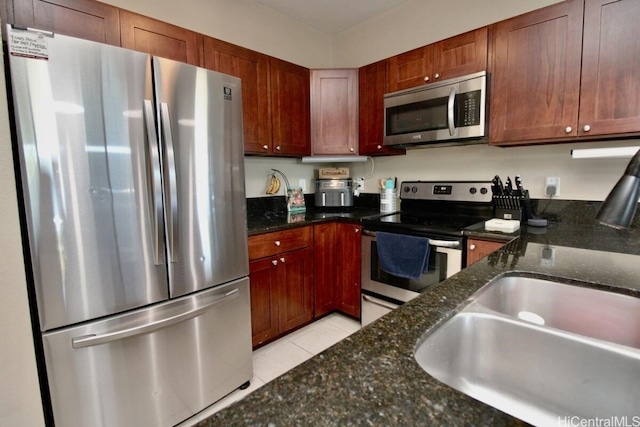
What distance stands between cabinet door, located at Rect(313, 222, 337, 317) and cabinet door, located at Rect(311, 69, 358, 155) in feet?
2.37

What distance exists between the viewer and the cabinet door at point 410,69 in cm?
221

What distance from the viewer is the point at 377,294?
232 centimetres

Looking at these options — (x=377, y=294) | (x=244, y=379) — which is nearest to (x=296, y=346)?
(x=244, y=379)

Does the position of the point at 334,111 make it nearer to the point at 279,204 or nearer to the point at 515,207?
the point at 279,204

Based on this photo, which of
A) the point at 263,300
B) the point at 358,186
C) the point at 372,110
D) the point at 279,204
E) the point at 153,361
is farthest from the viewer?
the point at 358,186

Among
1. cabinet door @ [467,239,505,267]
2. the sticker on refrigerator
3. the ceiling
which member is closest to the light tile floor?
cabinet door @ [467,239,505,267]

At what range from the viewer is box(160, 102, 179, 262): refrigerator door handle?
1373 mm

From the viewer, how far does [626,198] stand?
57cm

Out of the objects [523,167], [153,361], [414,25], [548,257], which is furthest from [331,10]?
[153,361]

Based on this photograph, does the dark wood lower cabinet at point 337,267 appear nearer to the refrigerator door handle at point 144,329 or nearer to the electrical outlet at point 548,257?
the refrigerator door handle at point 144,329

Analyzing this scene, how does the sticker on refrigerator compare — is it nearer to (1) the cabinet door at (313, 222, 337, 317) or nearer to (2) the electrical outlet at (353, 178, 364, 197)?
(1) the cabinet door at (313, 222, 337, 317)

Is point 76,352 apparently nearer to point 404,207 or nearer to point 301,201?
point 301,201

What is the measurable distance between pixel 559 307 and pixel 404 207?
1.84m

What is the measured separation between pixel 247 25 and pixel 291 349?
103 inches
